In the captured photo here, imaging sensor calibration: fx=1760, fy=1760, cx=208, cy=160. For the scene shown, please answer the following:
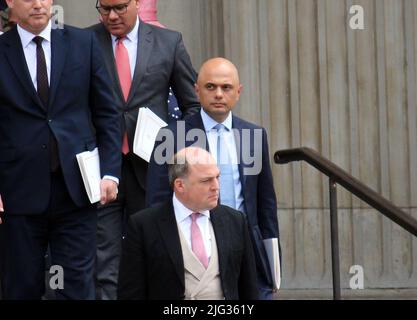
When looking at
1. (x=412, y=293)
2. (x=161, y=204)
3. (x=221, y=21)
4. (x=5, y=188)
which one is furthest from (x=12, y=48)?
(x=412, y=293)

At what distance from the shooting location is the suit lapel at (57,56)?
30.3 feet

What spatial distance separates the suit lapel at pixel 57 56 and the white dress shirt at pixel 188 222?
113 centimetres

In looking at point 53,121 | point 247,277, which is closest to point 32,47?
point 53,121

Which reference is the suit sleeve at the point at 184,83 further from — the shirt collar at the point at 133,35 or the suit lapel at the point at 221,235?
the suit lapel at the point at 221,235

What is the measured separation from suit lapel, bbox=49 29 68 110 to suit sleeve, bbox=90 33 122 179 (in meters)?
0.19

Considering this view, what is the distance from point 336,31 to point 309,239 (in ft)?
4.86

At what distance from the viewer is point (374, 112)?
40.9 ft

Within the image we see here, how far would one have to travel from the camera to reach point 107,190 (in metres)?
9.23

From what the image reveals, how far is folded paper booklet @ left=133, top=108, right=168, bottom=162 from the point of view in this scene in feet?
32.6

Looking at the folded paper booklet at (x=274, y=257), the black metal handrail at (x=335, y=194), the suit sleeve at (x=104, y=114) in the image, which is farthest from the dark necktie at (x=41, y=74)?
the black metal handrail at (x=335, y=194)

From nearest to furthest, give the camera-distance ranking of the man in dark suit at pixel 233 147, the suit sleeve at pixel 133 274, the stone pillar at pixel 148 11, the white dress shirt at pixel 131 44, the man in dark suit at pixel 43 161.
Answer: the suit sleeve at pixel 133 274
the man in dark suit at pixel 43 161
the man in dark suit at pixel 233 147
the white dress shirt at pixel 131 44
the stone pillar at pixel 148 11

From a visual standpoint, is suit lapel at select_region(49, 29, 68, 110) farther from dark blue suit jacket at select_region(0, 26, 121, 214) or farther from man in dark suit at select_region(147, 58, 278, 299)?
man in dark suit at select_region(147, 58, 278, 299)

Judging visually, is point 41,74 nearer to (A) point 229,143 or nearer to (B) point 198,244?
(A) point 229,143

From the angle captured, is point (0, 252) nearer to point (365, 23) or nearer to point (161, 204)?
point (161, 204)
